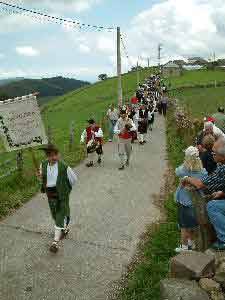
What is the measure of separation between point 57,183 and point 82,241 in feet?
4.28

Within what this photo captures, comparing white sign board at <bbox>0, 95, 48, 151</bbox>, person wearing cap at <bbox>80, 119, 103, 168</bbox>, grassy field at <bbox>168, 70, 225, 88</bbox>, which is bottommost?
person wearing cap at <bbox>80, 119, 103, 168</bbox>

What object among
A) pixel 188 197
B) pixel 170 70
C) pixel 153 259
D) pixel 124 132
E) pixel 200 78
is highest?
pixel 170 70

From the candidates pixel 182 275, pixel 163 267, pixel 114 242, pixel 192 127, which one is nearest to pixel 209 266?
pixel 182 275

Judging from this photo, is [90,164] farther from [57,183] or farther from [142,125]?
[57,183]

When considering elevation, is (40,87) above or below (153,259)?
above

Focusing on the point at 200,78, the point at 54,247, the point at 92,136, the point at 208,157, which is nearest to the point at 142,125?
the point at 92,136

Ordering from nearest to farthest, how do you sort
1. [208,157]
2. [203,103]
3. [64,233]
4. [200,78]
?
[208,157] < [64,233] < [203,103] < [200,78]

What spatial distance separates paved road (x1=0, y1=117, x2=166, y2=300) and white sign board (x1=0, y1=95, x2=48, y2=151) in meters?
1.68

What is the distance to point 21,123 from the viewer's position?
376 inches

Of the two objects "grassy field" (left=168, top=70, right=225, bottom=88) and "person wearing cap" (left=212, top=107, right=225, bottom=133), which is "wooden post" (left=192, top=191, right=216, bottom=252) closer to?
"person wearing cap" (left=212, top=107, right=225, bottom=133)

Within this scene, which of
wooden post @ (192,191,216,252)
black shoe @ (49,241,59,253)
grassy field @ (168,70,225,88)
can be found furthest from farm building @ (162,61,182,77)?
wooden post @ (192,191,216,252)

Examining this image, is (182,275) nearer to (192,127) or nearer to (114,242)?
(114,242)

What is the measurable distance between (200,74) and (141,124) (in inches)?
2832

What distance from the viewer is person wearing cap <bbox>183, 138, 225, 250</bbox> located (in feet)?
20.3
